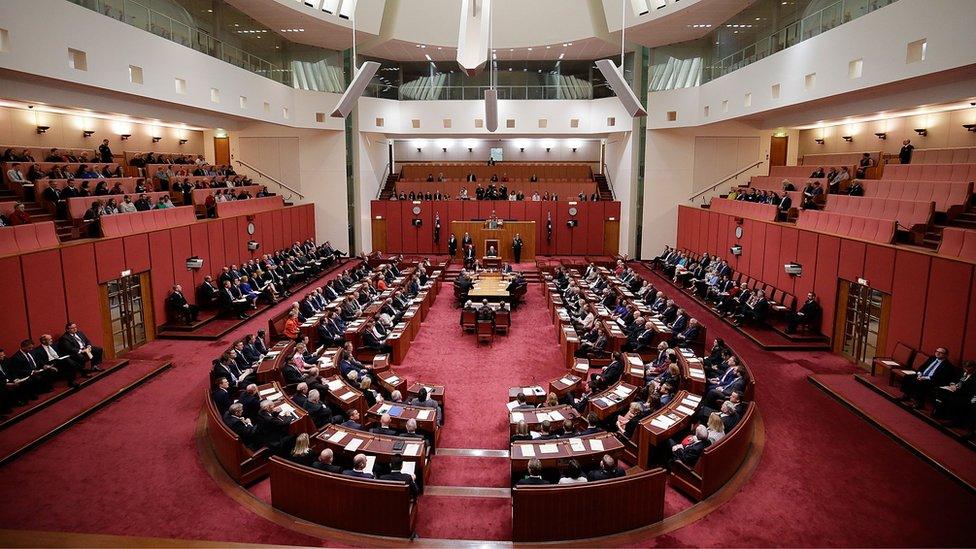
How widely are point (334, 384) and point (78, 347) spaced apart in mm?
5138

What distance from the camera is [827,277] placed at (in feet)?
42.6

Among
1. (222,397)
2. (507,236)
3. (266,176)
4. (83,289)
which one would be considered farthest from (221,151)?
(222,397)

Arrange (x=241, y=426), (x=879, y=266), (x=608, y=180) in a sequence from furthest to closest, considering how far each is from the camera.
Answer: (x=608, y=180) < (x=879, y=266) < (x=241, y=426)

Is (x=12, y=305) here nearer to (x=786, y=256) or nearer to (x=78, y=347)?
(x=78, y=347)

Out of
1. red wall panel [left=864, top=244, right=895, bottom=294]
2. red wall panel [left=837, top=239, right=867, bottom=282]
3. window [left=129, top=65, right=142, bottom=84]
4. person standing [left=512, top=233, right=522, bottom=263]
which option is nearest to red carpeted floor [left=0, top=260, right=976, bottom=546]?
red wall panel [left=864, top=244, right=895, bottom=294]

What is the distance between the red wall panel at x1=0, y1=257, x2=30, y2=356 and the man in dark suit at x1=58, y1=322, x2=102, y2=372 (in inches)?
22.9

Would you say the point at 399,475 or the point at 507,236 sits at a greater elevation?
the point at 507,236

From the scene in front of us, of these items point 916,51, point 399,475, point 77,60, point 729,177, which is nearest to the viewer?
point 399,475

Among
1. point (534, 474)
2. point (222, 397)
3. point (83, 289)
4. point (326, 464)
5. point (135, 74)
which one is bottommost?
point (534, 474)

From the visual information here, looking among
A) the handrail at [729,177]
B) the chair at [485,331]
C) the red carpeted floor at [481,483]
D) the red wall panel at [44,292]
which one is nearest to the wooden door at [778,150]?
the handrail at [729,177]

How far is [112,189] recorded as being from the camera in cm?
1508

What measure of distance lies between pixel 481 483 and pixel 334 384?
3.34 metres

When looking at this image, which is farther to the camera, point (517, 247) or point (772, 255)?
point (517, 247)

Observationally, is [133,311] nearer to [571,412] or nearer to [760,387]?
[571,412]
